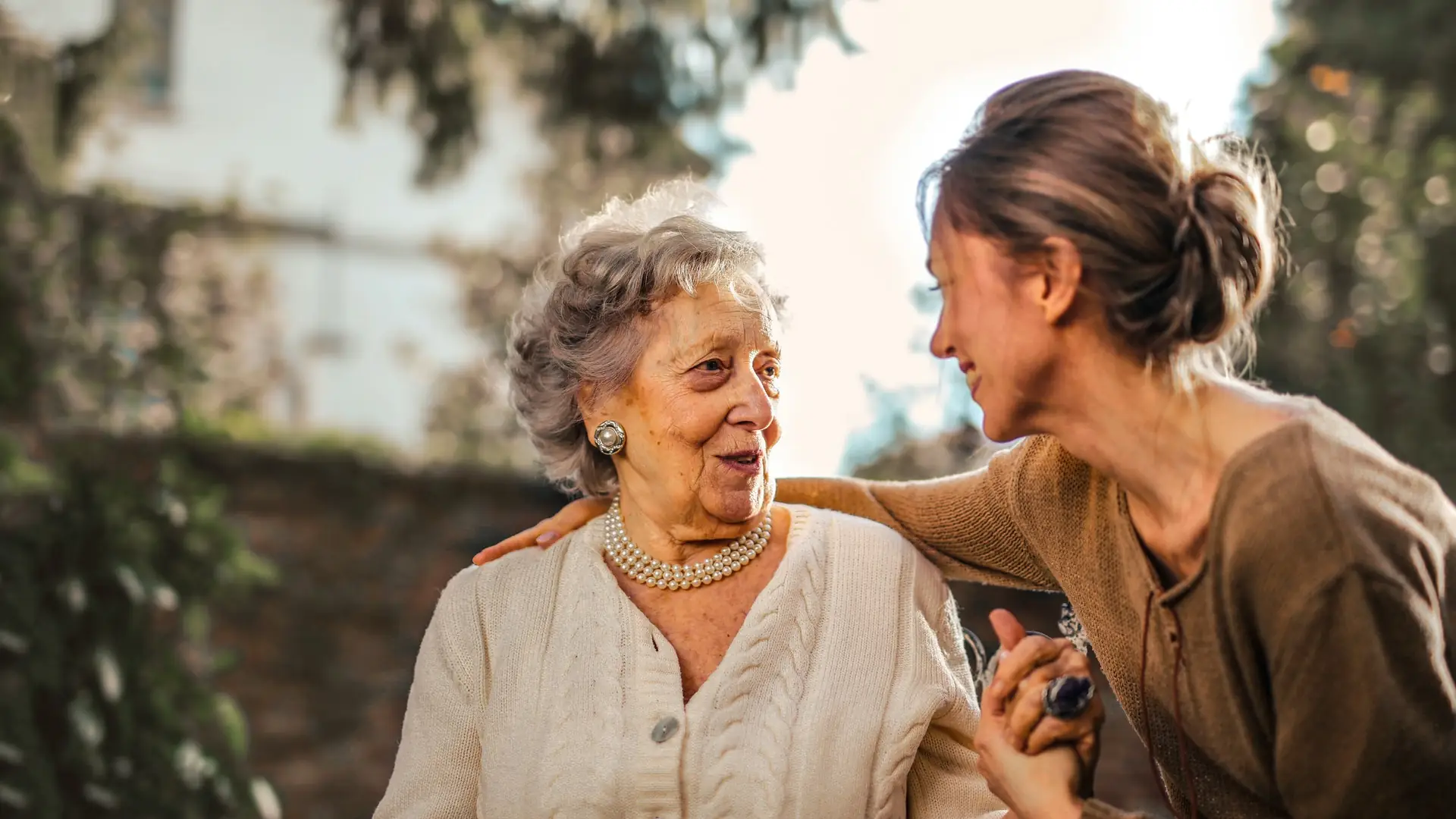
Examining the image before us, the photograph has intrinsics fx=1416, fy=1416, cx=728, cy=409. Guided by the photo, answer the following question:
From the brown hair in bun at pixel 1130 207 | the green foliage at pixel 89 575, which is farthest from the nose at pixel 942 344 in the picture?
the green foliage at pixel 89 575

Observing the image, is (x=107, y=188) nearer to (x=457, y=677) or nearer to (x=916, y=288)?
(x=916, y=288)

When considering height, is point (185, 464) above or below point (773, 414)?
below

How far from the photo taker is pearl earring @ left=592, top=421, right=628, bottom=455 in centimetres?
262

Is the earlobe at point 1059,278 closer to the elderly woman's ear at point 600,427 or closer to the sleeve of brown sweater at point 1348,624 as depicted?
the sleeve of brown sweater at point 1348,624

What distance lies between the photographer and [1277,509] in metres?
1.84

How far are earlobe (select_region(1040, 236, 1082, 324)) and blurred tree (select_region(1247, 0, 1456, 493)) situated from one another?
3.79 meters

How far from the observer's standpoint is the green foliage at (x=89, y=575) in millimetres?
4512

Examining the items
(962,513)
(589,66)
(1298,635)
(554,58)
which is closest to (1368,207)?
(589,66)

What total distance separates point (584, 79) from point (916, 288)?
2.01 meters

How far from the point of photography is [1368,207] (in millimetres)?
5469

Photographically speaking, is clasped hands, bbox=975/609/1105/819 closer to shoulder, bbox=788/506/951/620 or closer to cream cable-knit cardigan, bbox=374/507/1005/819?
cream cable-knit cardigan, bbox=374/507/1005/819

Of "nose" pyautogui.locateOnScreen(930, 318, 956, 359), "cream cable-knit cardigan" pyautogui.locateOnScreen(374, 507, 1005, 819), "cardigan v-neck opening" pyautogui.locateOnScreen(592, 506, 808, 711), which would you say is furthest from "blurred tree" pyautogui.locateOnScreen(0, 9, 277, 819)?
"nose" pyautogui.locateOnScreen(930, 318, 956, 359)

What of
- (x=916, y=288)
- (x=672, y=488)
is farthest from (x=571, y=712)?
(x=916, y=288)

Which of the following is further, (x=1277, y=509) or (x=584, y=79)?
(x=584, y=79)
